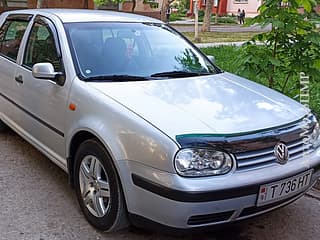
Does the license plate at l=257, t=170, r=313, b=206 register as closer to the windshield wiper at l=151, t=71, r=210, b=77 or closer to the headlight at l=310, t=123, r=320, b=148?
the headlight at l=310, t=123, r=320, b=148

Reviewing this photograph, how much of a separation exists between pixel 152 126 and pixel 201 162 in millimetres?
368

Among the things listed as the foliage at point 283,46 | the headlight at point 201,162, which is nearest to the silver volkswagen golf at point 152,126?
the headlight at point 201,162

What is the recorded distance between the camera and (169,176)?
2.46m

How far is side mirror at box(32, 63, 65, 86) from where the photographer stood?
3.39m

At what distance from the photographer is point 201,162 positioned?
8.16 feet

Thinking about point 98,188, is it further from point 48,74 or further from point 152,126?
point 48,74

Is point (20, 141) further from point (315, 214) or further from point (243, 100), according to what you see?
point (315, 214)

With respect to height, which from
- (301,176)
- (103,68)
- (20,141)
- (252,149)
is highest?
(103,68)

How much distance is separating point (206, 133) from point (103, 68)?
126 cm

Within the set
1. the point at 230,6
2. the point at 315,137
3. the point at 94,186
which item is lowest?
the point at 230,6

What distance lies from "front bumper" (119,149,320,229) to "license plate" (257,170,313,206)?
4 centimetres

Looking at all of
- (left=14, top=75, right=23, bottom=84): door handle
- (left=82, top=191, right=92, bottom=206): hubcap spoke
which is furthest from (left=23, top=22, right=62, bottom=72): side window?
(left=82, top=191, right=92, bottom=206): hubcap spoke

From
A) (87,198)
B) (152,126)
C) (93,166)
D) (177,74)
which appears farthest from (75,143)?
(177,74)

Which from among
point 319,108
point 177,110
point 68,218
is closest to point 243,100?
point 177,110
